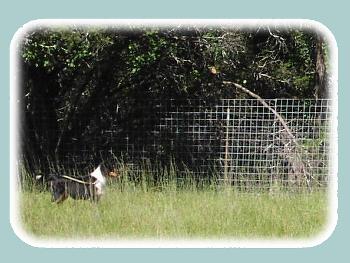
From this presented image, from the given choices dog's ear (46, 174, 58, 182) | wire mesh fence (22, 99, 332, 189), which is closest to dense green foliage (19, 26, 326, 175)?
wire mesh fence (22, 99, 332, 189)

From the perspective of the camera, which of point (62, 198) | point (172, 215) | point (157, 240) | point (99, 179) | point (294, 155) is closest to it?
point (157, 240)

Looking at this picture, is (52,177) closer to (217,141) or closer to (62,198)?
(62,198)

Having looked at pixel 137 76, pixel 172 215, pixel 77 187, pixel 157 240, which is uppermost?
pixel 137 76

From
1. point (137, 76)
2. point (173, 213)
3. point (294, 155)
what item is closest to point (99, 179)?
point (173, 213)

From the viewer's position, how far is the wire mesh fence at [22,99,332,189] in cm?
459

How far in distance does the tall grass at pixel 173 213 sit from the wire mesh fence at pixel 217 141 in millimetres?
172

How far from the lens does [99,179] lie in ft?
14.5

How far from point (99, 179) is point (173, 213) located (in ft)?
1.89

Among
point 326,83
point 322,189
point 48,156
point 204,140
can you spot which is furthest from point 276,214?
point 48,156

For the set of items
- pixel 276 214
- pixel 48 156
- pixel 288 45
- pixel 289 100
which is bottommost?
pixel 276 214

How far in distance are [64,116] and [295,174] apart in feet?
5.44

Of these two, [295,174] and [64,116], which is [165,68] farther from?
[295,174]

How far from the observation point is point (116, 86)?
477 centimetres

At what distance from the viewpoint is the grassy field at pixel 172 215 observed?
13.2 ft
